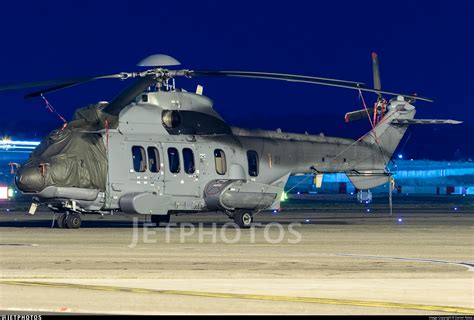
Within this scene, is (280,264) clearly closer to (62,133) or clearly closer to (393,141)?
(62,133)

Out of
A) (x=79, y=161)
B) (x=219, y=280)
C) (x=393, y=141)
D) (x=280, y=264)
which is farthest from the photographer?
(x=393, y=141)

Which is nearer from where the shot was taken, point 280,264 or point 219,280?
point 219,280

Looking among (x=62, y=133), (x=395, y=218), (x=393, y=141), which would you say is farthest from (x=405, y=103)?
(x=62, y=133)

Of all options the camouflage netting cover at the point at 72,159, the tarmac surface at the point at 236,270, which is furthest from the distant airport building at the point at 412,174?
the tarmac surface at the point at 236,270

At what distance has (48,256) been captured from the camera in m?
23.6

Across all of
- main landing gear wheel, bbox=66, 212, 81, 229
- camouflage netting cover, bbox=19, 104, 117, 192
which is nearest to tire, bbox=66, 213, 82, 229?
main landing gear wheel, bbox=66, 212, 81, 229

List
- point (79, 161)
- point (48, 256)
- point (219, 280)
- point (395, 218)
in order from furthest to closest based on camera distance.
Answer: point (395, 218) → point (79, 161) → point (48, 256) → point (219, 280)

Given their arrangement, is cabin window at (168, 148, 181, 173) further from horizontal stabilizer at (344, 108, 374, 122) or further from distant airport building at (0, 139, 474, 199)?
distant airport building at (0, 139, 474, 199)

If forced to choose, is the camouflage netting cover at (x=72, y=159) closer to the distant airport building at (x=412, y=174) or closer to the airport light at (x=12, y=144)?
the distant airport building at (x=412, y=174)

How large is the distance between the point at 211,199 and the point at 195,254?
36.5 ft

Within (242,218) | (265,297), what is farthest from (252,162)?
(265,297)
